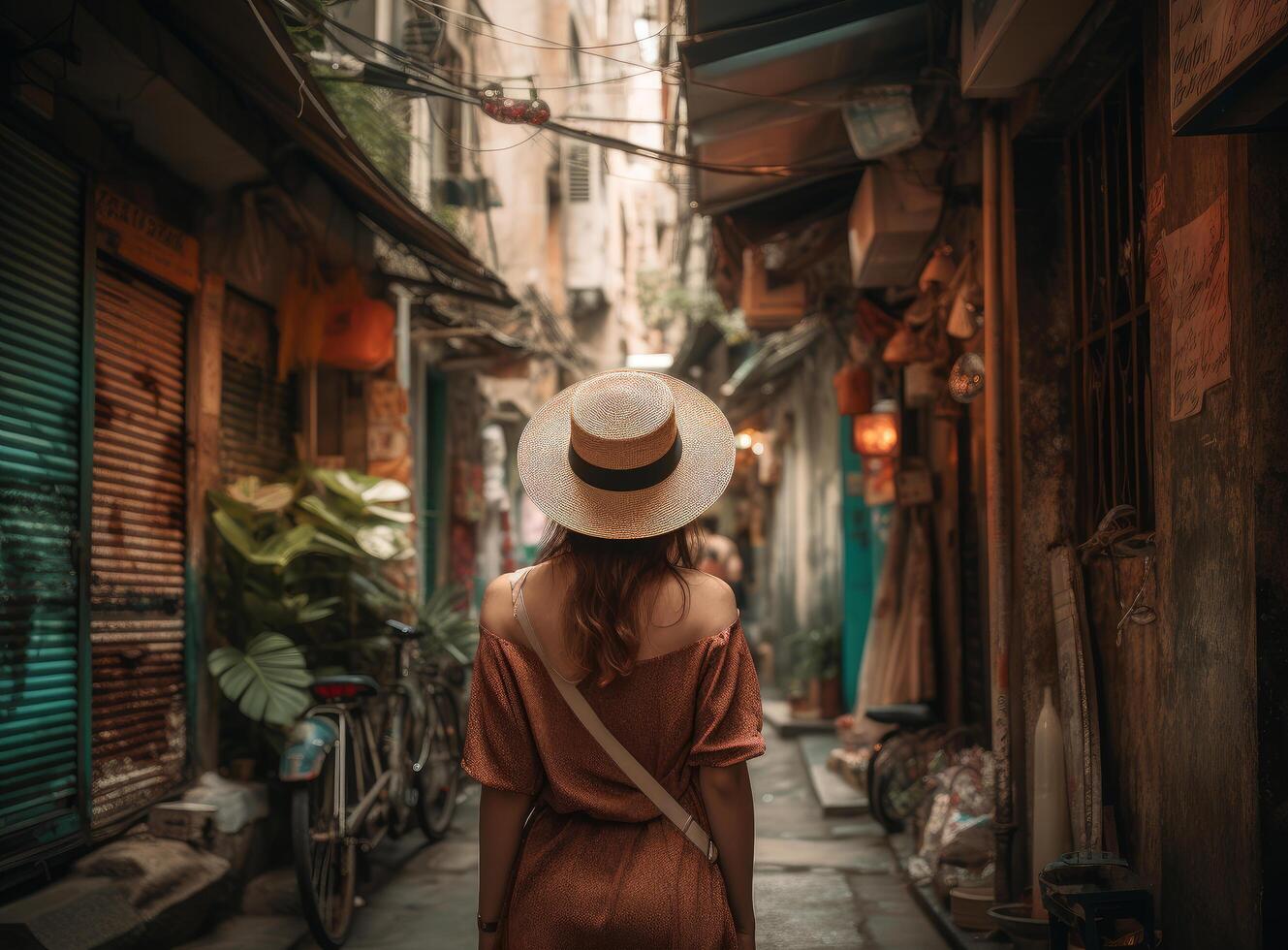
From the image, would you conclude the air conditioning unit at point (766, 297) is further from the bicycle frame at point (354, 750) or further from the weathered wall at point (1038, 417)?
the weathered wall at point (1038, 417)

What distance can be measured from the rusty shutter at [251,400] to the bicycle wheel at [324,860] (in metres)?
2.42

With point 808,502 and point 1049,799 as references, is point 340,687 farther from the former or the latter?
point 808,502

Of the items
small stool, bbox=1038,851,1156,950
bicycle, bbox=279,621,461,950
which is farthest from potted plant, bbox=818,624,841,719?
small stool, bbox=1038,851,1156,950

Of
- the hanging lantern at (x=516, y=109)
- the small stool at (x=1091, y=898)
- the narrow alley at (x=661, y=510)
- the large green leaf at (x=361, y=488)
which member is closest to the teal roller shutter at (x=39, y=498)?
the narrow alley at (x=661, y=510)

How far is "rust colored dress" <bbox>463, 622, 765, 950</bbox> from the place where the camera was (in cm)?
246

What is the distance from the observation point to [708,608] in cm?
261

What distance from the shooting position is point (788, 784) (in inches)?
408

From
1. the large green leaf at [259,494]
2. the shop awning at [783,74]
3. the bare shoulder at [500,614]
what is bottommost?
the bare shoulder at [500,614]

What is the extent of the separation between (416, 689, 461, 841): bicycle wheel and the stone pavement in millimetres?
176

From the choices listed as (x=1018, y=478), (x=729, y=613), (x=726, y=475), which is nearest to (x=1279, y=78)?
(x=726, y=475)

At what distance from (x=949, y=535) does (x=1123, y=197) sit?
12.5 ft

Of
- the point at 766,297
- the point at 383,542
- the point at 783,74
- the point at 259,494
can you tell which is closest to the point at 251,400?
the point at 259,494

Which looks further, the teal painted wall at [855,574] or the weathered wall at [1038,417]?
the teal painted wall at [855,574]

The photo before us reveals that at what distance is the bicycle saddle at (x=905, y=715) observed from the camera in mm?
Answer: 7516
